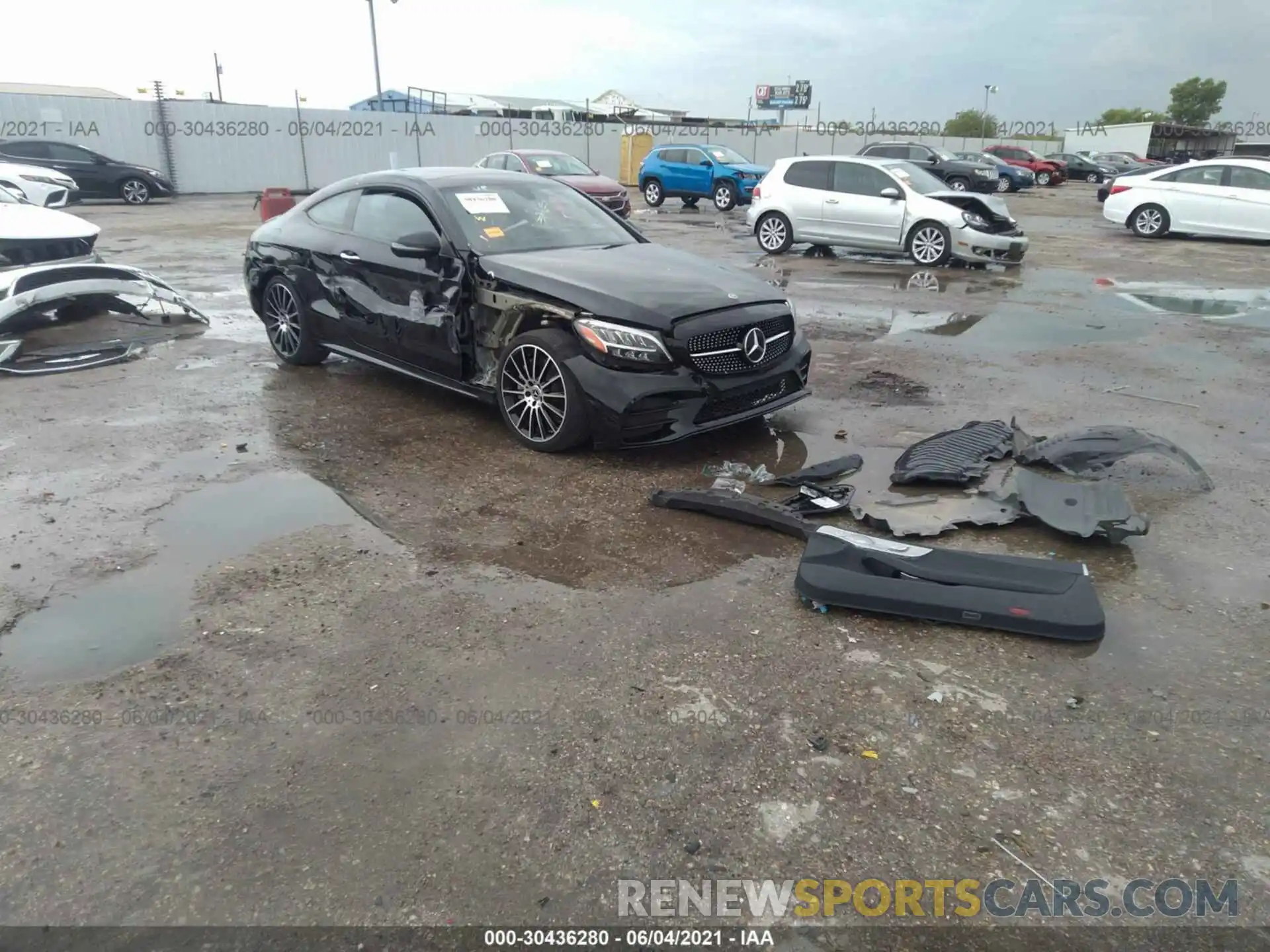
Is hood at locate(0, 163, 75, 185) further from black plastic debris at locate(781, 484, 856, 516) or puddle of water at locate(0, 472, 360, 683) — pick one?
black plastic debris at locate(781, 484, 856, 516)

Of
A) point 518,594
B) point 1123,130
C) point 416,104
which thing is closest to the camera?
point 518,594

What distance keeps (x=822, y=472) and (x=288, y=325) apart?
471 cm

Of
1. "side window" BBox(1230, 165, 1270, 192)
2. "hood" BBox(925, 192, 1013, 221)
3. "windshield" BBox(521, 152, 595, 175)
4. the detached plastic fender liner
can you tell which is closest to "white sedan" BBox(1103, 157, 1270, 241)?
"side window" BBox(1230, 165, 1270, 192)

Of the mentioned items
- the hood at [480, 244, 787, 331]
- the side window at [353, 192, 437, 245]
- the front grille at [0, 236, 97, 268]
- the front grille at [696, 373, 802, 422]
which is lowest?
the front grille at [696, 373, 802, 422]

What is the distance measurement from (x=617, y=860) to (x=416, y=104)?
136 feet

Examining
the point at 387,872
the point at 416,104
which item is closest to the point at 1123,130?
the point at 416,104

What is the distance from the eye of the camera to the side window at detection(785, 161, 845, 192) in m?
14.3

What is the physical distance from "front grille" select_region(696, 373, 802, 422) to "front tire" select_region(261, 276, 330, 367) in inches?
141

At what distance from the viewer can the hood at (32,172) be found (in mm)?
18406

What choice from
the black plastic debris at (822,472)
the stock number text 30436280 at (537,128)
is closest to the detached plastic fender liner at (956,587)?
the black plastic debris at (822,472)

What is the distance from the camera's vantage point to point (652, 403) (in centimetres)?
488

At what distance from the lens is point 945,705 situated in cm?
301

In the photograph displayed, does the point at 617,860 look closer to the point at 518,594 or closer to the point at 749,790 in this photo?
the point at 749,790

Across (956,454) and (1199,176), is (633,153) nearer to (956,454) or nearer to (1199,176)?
(1199,176)
